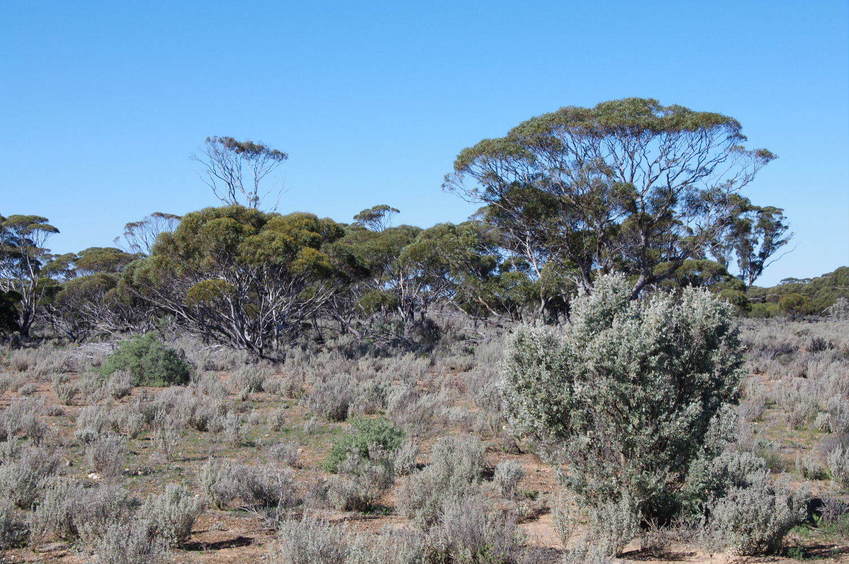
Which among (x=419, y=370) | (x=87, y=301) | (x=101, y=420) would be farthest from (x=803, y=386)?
(x=87, y=301)

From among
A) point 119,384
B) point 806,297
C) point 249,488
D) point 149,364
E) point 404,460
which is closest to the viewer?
point 249,488

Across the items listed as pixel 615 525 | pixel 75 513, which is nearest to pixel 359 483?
pixel 75 513

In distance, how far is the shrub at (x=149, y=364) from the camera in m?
15.7

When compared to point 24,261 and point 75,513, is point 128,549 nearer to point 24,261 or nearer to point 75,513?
point 75,513

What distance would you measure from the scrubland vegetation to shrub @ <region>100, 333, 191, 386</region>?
0.08 m

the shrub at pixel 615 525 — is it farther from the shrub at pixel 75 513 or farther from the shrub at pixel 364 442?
the shrub at pixel 75 513

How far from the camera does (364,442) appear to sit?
8.20 metres

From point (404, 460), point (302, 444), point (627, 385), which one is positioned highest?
point (627, 385)

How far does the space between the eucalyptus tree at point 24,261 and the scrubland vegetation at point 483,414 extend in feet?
37.0

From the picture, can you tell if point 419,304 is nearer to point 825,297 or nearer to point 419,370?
point 419,370

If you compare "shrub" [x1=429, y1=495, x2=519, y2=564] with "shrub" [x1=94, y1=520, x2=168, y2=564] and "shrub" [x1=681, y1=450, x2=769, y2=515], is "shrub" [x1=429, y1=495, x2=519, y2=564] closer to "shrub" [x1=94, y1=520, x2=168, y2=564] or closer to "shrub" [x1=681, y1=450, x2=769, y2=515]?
"shrub" [x1=681, y1=450, x2=769, y2=515]

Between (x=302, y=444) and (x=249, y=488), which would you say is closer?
(x=249, y=488)

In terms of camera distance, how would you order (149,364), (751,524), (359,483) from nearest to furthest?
(751,524)
(359,483)
(149,364)

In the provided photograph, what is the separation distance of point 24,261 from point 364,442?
34540mm
